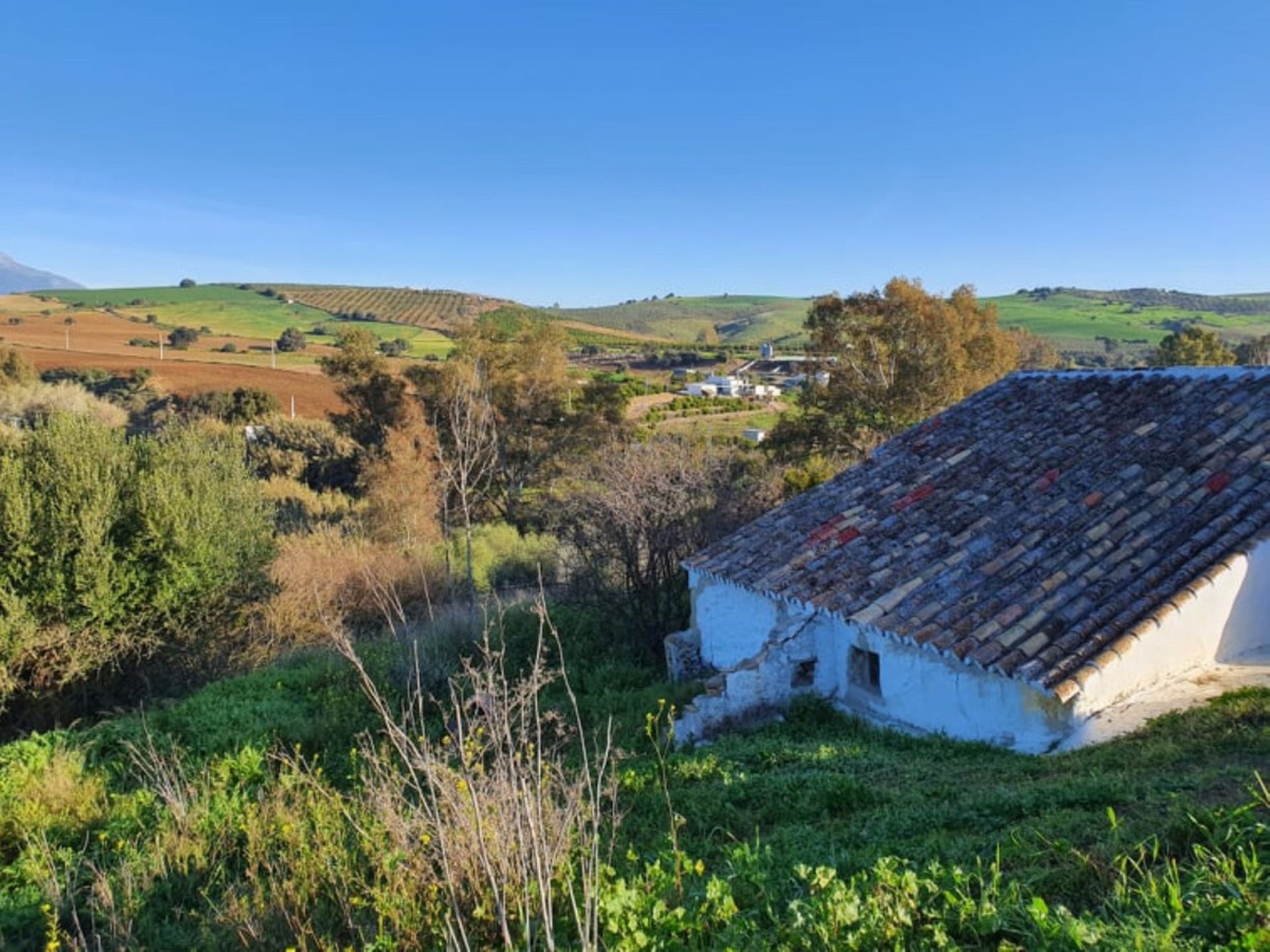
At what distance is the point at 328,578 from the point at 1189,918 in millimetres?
14595

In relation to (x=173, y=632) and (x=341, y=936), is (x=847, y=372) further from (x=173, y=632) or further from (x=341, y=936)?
(x=341, y=936)

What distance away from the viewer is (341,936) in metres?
3.82

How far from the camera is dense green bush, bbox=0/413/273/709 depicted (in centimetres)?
1051

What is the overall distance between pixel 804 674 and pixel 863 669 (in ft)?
2.27

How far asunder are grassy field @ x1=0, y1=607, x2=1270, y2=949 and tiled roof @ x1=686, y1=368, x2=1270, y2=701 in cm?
97

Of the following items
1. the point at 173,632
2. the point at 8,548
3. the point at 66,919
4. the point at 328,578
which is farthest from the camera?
the point at 328,578

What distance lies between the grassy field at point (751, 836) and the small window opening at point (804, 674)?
11.2 inches

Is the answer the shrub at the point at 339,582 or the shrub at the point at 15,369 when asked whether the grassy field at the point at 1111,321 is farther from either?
the shrub at the point at 15,369

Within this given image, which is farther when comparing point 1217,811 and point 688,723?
point 688,723

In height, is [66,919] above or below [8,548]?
below

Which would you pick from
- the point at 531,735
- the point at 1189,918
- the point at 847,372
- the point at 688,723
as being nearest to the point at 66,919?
the point at 531,735

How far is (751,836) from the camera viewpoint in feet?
15.9

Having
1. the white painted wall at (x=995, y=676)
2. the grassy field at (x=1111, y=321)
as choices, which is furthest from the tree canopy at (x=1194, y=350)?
the white painted wall at (x=995, y=676)

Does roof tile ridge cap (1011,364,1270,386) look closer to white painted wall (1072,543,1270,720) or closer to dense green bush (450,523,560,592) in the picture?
white painted wall (1072,543,1270,720)
